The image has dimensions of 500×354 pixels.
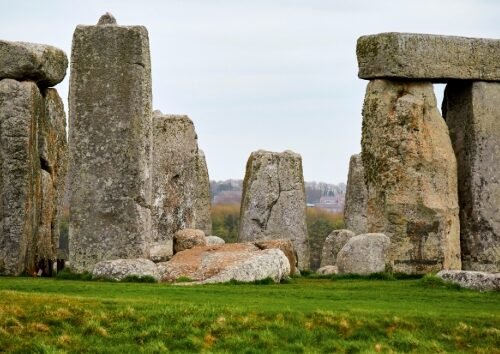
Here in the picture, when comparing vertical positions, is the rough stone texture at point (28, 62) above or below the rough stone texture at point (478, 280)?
above

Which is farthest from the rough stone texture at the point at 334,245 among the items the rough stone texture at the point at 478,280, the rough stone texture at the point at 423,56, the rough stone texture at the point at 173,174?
the rough stone texture at the point at 478,280

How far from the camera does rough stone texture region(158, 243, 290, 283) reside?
2631cm

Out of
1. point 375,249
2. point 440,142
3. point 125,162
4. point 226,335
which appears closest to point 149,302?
point 226,335

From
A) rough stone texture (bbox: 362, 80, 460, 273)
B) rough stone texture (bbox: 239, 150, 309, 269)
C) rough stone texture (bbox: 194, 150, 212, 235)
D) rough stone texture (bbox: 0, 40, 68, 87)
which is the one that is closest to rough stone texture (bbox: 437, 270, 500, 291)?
rough stone texture (bbox: 362, 80, 460, 273)

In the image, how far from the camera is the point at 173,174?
36.9m

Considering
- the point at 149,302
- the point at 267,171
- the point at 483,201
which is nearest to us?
the point at 149,302

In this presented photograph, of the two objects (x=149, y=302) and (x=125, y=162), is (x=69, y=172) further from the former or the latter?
(x=149, y=302)

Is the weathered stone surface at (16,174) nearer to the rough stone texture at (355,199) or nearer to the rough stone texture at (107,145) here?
the rough stone texture at (107,145)

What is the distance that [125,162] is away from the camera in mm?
27844

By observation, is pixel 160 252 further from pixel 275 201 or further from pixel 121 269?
pixel 275 201

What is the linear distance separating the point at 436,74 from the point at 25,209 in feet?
31.0

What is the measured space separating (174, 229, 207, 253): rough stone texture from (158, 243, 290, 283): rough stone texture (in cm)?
160

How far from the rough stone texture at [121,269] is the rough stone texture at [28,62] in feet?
14.4

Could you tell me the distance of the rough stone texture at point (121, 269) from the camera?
26.3 m
